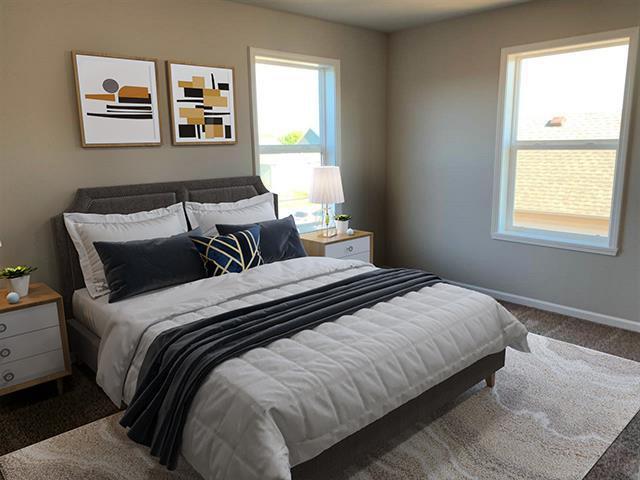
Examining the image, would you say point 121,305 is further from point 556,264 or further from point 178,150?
point 556,264

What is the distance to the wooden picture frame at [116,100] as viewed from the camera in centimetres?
310

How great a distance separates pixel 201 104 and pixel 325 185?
1197mm

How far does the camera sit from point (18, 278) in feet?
8.84

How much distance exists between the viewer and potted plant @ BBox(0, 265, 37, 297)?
2674 millimetres

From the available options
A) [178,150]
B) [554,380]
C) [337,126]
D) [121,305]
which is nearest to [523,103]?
[337,126]

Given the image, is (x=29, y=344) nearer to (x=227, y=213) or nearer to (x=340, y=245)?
(x=227, y=213)

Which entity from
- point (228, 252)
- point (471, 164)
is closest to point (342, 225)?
point (471, 164)

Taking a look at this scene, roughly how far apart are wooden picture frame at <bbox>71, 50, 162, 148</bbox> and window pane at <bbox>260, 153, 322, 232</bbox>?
3.62 feet

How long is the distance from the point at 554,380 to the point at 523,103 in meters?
2.34

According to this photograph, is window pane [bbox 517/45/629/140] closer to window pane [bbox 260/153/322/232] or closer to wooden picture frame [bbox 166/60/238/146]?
window pane [bbox 260/153/322/232]

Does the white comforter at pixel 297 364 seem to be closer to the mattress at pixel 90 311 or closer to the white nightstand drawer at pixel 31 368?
the mattress at pixel 90 311

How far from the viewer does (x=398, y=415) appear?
2127 mm

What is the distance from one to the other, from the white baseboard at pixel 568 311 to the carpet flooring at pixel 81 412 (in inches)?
3.5

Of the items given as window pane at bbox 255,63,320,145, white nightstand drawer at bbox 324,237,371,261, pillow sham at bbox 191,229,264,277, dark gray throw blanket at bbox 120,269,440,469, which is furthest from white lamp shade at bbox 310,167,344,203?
dark gray throw blanket at bbox 120,269,440,469
